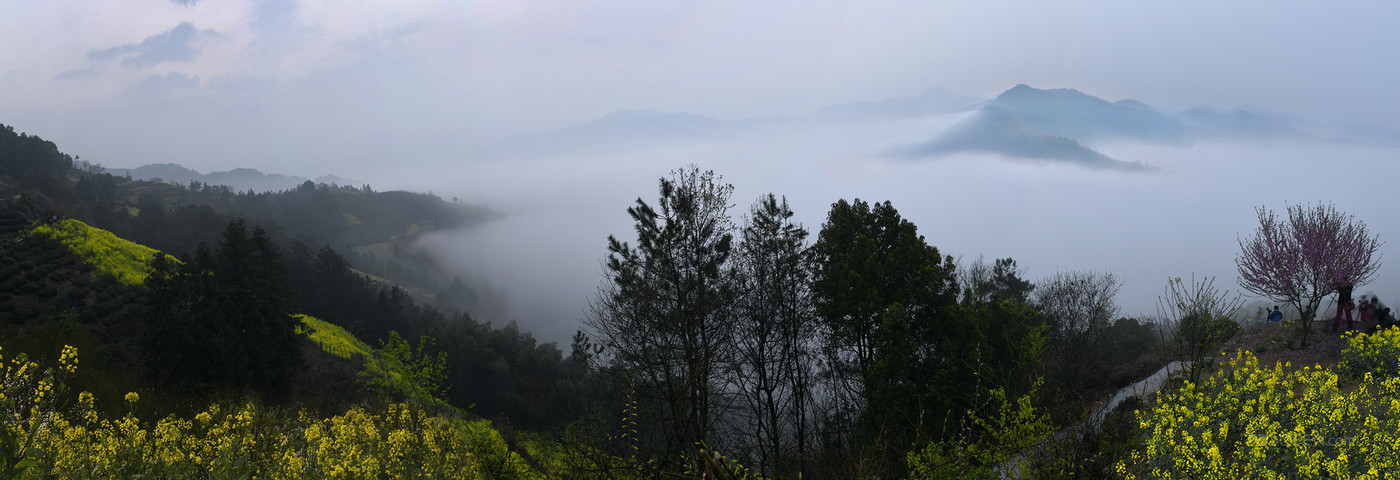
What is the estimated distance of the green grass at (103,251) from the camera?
39906 millimetres

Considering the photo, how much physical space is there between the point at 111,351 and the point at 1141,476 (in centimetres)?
3982

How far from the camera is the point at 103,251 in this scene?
42188 millimetres

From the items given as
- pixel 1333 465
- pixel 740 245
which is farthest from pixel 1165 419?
pixel 740 245

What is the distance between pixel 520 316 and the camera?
14288 cm

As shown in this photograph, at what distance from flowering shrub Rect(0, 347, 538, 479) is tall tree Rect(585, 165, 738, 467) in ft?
14.5

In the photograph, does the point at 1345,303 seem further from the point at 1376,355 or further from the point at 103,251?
the point at 103,251

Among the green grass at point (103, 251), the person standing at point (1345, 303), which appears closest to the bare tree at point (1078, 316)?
the person standing at point (1345, 303)

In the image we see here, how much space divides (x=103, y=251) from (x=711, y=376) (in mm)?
47913

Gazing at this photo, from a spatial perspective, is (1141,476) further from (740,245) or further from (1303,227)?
(1303,227)

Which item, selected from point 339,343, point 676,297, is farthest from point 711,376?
point 339,343

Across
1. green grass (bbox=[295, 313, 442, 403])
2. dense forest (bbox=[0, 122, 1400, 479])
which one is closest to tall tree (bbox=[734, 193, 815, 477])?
dense forest (bbox=[0, 122, 1400, 479])

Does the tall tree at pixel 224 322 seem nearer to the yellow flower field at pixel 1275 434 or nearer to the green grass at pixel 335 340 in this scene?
the green grass at pixel 335 340

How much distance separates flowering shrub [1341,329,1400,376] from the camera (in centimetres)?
1022

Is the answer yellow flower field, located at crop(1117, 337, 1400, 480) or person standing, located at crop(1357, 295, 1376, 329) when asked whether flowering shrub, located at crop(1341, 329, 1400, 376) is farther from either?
person standing, located at crop(1357, 295, 1376, 329)
